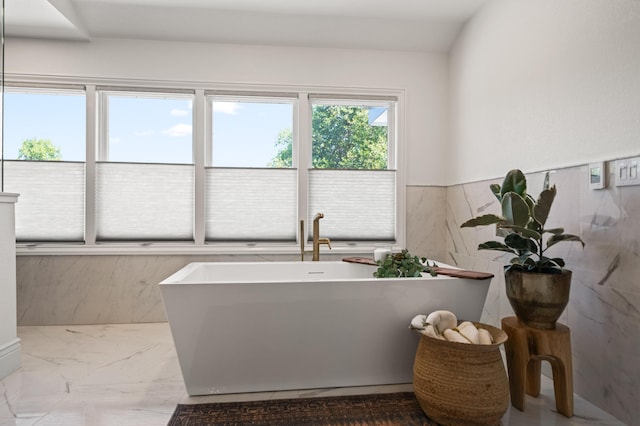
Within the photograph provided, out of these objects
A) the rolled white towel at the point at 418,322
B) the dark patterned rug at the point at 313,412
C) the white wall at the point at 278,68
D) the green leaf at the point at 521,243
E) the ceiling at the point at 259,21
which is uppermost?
the ceiling at the point at 259,21

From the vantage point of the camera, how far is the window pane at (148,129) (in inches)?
125

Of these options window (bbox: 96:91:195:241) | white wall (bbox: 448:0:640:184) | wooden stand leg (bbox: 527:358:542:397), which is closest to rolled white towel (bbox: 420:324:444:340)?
wooden stand leg (bbox: 527:358:542:397)

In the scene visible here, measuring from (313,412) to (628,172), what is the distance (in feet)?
5.90

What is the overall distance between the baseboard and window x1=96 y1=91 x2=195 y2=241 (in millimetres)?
1044

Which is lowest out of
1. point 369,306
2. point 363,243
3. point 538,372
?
point 538,372

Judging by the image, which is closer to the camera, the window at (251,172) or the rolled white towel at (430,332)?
the rolled white towel at (430,332)

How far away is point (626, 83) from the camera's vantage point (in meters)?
1.67

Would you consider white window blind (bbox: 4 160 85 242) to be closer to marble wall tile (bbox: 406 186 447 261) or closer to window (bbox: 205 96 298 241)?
window (bbox: 205 96 298 241)

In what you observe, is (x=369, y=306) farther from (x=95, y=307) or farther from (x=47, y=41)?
(x=47, y=41)

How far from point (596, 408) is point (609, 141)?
128 centimetres

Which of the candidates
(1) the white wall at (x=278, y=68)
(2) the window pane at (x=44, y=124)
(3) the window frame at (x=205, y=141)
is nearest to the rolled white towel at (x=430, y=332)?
(3) the window frame at (x=205, y=141)

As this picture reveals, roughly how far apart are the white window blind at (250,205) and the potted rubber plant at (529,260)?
174 centimetres

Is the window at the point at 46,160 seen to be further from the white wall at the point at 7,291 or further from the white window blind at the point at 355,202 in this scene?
the white window blind at the point at 355,202

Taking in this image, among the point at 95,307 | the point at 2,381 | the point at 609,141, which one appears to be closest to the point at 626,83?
the point at 609,141
